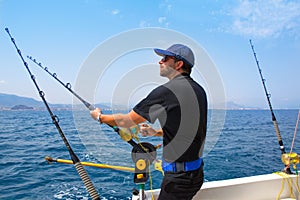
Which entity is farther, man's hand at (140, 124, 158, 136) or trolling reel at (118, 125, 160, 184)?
man's hand at (140, 124, 158, 136)

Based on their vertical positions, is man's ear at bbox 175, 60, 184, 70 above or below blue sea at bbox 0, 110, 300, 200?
above

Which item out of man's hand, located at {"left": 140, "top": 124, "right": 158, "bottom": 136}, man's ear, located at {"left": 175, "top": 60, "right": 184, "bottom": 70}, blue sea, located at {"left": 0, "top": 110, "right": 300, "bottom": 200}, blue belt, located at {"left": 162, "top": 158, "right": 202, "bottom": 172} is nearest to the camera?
blue belt, located at {"left": 162, "top": 158, "right": 202, "bottom": 172}

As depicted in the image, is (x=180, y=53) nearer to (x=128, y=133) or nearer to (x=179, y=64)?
(x=179, y=64)

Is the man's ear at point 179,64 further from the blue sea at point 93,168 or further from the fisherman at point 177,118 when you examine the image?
the blue sea at point 93,168

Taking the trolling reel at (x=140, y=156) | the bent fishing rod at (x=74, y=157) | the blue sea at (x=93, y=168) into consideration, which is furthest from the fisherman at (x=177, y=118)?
the blue sea at (x=93, y=168)

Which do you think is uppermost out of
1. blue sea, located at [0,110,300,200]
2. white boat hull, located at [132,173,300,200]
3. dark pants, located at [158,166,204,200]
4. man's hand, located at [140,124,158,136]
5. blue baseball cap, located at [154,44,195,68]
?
blue baseball cap, located at [154,44,195,68]

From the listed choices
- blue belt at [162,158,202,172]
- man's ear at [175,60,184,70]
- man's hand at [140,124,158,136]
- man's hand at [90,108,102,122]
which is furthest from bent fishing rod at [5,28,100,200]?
man's ear at [175,60,184,70]

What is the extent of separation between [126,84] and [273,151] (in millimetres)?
10488

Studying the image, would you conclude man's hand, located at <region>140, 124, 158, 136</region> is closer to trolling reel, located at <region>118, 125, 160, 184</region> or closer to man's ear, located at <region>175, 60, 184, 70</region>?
trolling reel, located at <region>118, 125, 160, 184</region>

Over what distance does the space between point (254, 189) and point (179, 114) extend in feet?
7.14

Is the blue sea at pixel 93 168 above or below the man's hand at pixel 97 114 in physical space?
below

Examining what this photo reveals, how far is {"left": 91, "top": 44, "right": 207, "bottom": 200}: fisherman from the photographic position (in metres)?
1.62

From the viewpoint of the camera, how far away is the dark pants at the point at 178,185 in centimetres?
173

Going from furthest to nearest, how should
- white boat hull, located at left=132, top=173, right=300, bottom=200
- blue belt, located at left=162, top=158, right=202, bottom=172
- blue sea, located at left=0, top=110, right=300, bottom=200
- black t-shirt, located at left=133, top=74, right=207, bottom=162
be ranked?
blue sea, located at left=0, top=110, right=300, bottom=200, white boat hull, located at left=132, top=173, right=300, bottom=200, blue belt, located at left=162, top=158, right=202, bottom=172, black t-shirt, located at left=133, top=74, right=207, bottom=162
